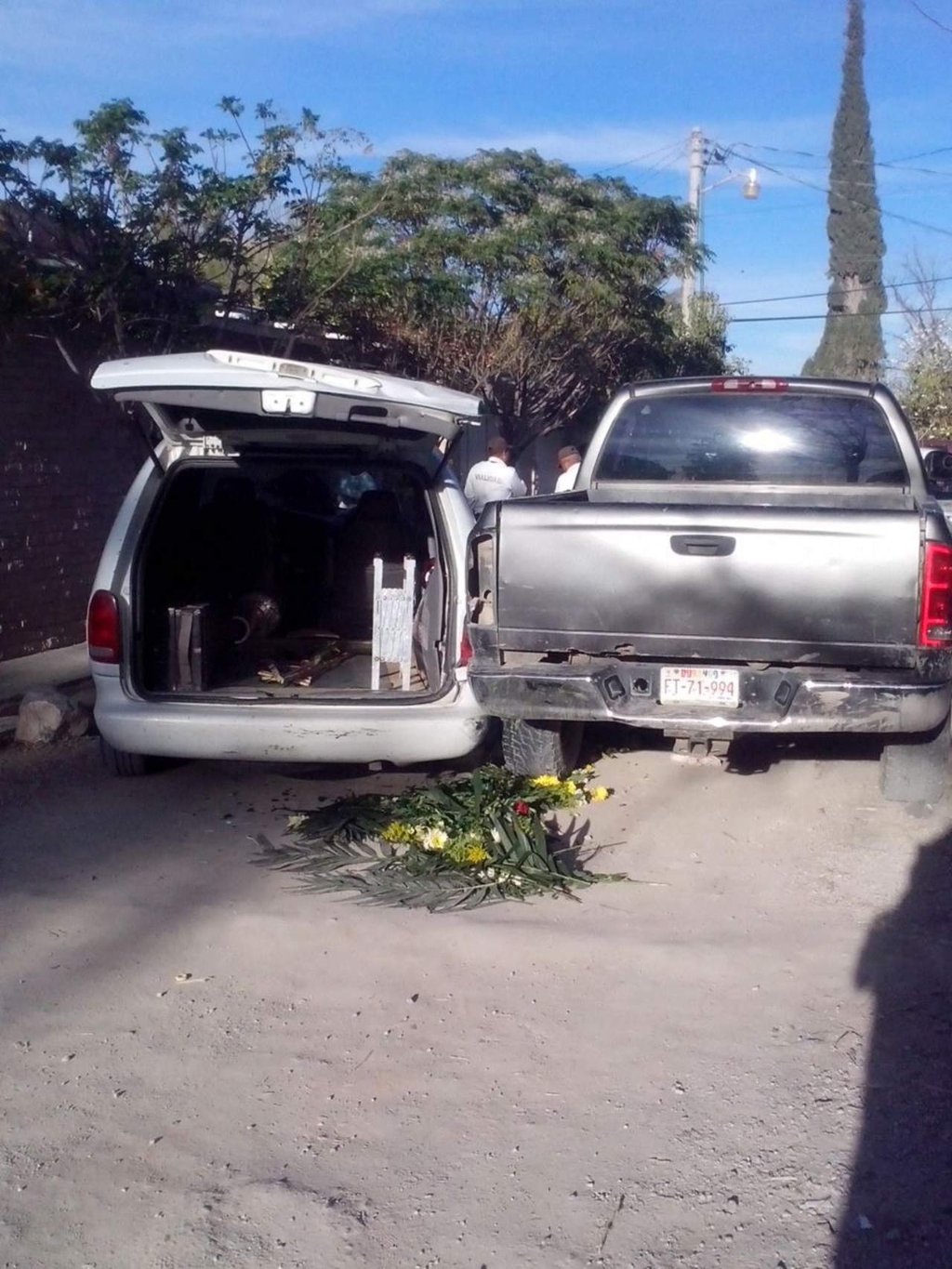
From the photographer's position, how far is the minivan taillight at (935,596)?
5.27m

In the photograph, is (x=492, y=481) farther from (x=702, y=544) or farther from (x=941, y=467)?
(x=702, y=544)

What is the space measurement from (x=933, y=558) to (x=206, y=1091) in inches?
126

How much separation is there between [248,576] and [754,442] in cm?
298

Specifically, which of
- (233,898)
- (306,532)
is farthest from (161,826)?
(306,532)

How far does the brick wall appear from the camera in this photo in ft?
32.0

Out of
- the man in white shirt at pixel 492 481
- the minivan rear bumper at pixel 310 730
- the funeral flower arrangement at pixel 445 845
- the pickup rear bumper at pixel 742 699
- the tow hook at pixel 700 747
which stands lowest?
the funeral flower arrangement at pixel 445 845

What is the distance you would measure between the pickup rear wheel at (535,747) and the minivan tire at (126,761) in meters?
1.75

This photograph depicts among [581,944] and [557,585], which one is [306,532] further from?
[581,944]

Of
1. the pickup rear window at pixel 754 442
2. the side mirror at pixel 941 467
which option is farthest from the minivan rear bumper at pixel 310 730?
the side mirror at pixel 941 467

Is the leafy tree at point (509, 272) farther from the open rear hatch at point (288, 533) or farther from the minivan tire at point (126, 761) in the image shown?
the minivan tire at point (126, 761)

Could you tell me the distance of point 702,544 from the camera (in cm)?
549

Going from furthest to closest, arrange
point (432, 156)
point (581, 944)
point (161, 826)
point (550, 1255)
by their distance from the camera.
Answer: point (432, 156)
point (161, 826)
point (581, 944)
point (550, 1255)

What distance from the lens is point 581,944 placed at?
16.3 ft

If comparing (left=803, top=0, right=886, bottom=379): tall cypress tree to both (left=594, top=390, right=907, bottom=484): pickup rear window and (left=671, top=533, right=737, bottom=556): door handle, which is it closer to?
(left=594, top=390, right=907, bottom=484): pickup rear window
